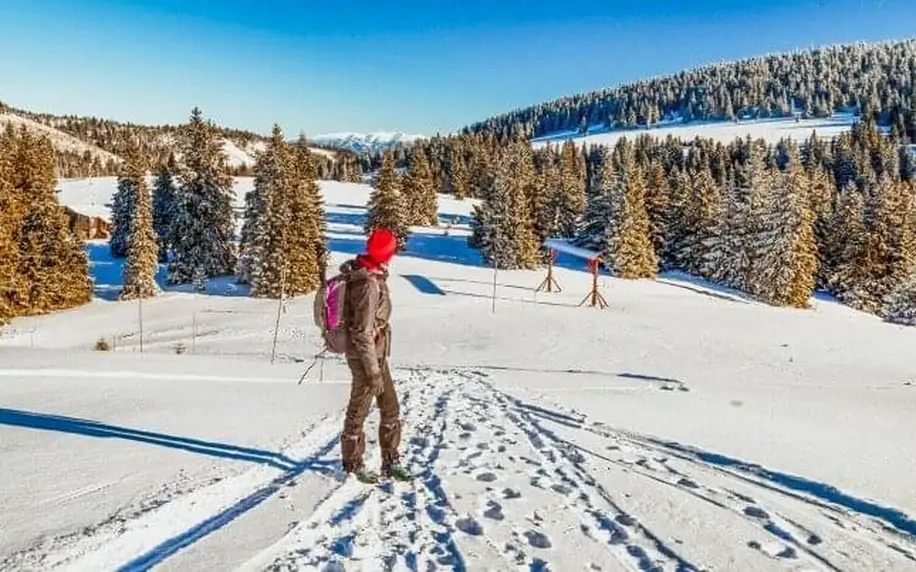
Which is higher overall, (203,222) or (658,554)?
(203,222)

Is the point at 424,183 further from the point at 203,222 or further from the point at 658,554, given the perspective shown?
the point at 658,554

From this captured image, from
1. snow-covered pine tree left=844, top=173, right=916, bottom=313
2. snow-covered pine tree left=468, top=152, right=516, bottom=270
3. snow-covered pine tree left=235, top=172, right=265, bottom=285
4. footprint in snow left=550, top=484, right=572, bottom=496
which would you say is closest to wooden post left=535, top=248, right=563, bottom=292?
snow-covered pine tree left=468, top=152, right=516, bottom=270

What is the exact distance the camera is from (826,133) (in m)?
164

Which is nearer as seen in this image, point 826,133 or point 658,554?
point 658,554

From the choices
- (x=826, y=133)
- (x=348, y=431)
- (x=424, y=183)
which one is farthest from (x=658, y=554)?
(x=826, y=133)

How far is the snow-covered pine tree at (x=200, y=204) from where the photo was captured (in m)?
44.5

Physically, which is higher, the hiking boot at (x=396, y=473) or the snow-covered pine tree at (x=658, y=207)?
the snow-covered pine tree at (x=658, y=207)

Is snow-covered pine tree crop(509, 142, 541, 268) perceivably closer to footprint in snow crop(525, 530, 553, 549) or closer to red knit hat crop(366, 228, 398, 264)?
red knit hat crop(366, 228, 398, 264)

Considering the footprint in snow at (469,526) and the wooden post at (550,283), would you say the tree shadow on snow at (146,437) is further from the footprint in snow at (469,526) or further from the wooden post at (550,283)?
the wooden post at (550,283)

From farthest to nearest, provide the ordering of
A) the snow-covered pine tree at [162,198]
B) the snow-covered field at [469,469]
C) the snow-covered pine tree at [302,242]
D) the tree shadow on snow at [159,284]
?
the snow-covered pine tree at [162,198] → the tree shadow on snow at [159,284] → the snow-covered pine tree at [302,242] → the snow-covered field at [469,469]

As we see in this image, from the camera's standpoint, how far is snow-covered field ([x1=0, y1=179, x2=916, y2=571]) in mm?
4449

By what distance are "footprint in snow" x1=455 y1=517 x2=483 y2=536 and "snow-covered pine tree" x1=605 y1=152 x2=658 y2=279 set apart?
158 ft

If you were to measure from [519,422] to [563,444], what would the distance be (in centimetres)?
157

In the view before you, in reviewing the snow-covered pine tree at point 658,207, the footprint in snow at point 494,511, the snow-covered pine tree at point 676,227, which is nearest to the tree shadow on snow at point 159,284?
the snow-covered pine tree at point 658,207
